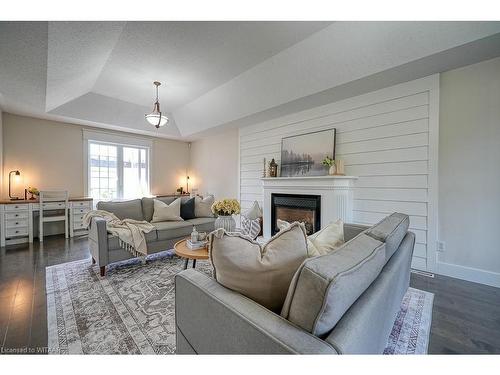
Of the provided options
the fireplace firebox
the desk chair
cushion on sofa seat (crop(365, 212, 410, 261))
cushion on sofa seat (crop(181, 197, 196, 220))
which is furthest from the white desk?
cushion on sofa seat (crop(365, 212, 410, 261))

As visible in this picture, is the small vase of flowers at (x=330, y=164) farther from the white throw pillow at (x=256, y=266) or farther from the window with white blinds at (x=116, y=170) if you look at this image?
the window with white blinds at (x=116, y=170)

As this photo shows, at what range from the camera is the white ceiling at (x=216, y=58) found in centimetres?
215

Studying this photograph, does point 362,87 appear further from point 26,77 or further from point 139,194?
point 139,194

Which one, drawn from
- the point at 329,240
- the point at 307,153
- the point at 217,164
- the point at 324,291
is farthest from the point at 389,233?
the point at 217,164

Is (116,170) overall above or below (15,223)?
above

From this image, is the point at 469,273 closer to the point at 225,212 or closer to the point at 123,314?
the point at 225,212

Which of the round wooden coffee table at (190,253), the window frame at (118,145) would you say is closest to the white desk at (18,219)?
the window frame at (118,145)

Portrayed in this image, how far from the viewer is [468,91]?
2463 mm

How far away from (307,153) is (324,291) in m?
3.30

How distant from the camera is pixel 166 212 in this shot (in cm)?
354

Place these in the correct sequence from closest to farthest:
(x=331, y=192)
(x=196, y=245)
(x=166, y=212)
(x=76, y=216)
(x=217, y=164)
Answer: (x=196, y=245) < (x=331, y=192) < (x=166, y=212) < (x=76, y=216) < (x=217, y=164)

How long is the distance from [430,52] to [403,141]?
1028mm

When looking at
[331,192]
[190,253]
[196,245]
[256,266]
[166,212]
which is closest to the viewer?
[256,266]

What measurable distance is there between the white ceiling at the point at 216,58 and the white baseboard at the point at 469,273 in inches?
89.1
